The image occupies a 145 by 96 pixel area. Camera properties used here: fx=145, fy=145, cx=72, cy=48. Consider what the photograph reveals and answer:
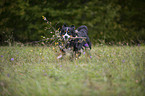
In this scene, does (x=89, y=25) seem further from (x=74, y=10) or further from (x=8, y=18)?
(x=8, y=18)

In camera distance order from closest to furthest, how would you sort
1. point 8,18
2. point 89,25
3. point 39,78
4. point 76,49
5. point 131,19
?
1. point 39,78
2. point 76,49
3. point 8,18
4. point 89,25
5. point 131,19

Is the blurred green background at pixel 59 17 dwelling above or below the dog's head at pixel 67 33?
above

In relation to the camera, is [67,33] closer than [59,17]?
Yes

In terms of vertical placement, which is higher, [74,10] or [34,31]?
[74,10]

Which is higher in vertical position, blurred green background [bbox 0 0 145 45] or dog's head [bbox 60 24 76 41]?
blurred green background [bbox 0 0 145 45]

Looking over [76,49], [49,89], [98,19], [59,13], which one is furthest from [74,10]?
[49,89]

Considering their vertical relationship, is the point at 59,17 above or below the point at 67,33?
above

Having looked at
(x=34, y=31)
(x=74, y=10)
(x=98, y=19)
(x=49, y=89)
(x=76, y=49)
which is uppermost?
(x=74, y=10)

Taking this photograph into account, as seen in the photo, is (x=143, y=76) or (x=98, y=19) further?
(x=98, y=19)

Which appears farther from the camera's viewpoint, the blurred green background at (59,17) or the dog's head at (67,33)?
the blurred green background at (59,17)

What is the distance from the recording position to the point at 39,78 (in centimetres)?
300

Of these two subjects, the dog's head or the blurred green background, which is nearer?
the dog's head

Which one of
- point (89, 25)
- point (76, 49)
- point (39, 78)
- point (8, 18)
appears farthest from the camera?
point (89, 25)

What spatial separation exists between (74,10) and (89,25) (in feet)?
6.56
